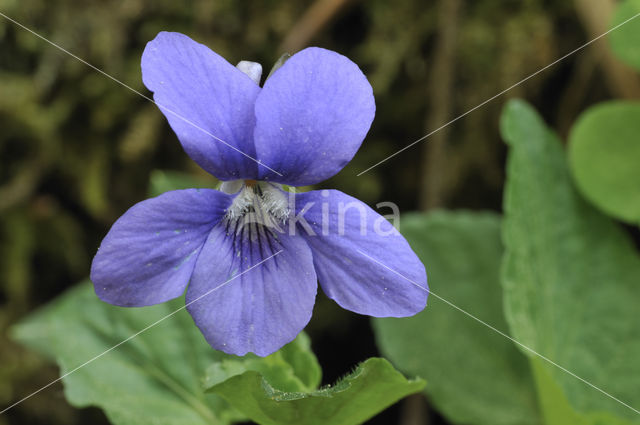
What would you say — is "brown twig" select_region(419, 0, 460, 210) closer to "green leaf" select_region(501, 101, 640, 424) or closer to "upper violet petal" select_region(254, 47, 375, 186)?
"green leaf" select_region(501, 101, 640, 424)

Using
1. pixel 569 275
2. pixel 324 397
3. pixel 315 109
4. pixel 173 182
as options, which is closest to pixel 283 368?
pixel 324 397

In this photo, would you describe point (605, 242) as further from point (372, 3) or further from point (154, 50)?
point (154, 50)

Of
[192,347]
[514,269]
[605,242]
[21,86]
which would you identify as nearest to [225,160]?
[192,347]

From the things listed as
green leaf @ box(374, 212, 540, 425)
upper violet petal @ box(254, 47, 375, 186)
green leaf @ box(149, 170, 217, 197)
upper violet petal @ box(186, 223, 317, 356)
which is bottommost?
green leaf @ box(374, 212, 540, 425)

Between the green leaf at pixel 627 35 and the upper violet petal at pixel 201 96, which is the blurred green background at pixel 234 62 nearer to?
the green leaf at pixel 627 35

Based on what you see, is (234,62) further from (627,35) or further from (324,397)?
(324,397)

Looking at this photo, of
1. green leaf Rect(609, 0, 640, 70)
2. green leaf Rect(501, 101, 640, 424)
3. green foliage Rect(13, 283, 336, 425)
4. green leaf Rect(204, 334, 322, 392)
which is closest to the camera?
green leaf Rect(204, 334, 322, 392)

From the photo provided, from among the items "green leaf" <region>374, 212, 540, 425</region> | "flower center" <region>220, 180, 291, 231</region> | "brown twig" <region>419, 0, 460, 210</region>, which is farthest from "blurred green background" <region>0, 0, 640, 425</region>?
"flower center" <region>220, 180, 291, 231</region>
